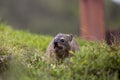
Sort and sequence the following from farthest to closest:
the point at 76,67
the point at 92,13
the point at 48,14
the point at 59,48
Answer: the point at 48,14 < the point at 92,13 < the point at 59,48 < the point at 76,67

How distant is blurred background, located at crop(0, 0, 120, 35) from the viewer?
38.3 meters

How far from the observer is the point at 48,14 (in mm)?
41500

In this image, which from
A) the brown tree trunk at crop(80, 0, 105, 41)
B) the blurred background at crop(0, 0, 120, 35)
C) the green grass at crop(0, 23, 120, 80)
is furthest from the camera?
the blurred background at crop(0, 0, 120, 35)

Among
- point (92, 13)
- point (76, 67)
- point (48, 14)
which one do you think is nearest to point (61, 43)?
point (76, 67)

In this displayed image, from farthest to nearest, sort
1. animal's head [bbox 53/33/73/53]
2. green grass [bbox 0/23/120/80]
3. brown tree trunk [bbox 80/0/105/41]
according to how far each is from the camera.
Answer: brown tree trunk [bbox 80/0/105/41] → animal's head [bbox 53/33/73/53] → green grass [bbox 0/23/120/80]

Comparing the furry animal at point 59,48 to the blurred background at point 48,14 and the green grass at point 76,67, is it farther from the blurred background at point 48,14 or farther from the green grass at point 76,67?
the blurred background at point 48,14

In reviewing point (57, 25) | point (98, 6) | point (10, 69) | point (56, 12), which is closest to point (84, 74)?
point (10, 69)

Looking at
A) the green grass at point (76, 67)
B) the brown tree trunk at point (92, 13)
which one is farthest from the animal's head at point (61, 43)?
the brown tree trunk at point (92, 13)

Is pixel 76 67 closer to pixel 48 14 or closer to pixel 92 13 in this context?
pixel 92 13

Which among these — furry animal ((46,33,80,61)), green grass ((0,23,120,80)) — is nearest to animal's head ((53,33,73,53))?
furry animal ((46,33,80,61))

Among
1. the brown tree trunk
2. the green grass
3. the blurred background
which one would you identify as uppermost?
the blurred background

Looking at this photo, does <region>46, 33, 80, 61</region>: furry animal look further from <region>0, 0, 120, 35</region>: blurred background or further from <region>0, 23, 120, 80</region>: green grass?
Result: <region>0, 0, 120, 35</region>: blurred background

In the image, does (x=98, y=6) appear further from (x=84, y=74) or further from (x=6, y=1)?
(x=6, y=1)

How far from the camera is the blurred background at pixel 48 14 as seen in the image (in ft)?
126
